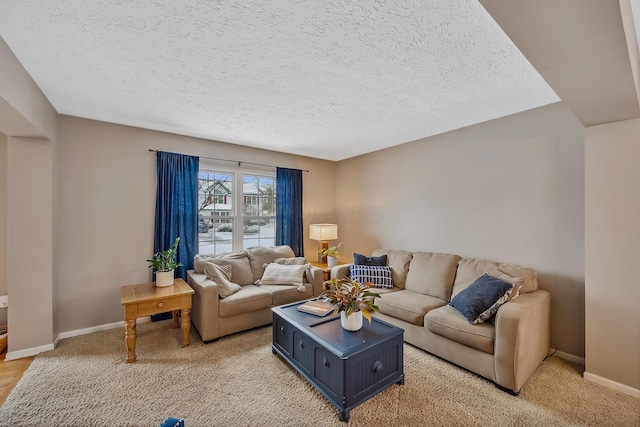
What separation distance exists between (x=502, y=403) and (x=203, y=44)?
3217 millimetres

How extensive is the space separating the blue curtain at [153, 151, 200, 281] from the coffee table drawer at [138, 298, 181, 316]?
0.85m

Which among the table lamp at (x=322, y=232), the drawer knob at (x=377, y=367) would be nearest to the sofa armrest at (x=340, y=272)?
the table lamp at (x=322, y=232)

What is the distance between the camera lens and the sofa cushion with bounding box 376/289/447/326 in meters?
2.72

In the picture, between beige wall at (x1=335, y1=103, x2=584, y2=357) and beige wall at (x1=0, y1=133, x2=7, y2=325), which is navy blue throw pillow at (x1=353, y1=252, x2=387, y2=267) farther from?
beige wall at (x1=0, y1=133, x2=7, y2=325)

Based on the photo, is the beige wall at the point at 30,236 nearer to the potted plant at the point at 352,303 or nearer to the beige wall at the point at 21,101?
the beige wall at the point at 21,101

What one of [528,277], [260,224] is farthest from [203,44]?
[528,277]

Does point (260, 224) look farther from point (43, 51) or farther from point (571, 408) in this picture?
point (571, 408)

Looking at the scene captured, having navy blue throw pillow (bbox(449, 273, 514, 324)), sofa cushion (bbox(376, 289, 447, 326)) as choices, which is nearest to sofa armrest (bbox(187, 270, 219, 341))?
sofa cushion (bbox(376, 289, 447, 326))

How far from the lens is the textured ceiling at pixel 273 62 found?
1463 millimetres

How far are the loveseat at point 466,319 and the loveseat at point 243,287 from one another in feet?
3.55

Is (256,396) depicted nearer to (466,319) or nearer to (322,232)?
(466,319)

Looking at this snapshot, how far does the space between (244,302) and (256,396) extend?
3.61ft

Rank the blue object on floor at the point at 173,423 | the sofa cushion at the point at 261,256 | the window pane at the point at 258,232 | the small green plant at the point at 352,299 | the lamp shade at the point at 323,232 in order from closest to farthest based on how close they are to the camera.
Result: the blue object on floor at the point at 173,423, the small green plant at the point at 352,299, the sofa cushion at the point at 261,256, the window pane at the point at 258,232, the lamp shade at the point at 323,232

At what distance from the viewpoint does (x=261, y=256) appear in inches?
152
